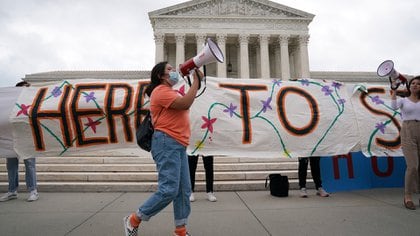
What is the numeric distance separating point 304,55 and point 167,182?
38.0m

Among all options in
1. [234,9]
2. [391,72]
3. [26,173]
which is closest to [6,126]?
[26,173]

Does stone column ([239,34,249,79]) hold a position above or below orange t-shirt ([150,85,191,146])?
above

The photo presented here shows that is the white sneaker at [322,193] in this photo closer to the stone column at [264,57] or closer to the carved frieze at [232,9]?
the stone column at [264,57]

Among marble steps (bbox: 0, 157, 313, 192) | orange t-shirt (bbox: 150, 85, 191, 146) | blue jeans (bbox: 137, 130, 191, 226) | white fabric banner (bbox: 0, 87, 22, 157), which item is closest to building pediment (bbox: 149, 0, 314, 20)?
marble steps (bbox: 0, 157, 313, 192)

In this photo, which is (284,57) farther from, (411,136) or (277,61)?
(411,136)

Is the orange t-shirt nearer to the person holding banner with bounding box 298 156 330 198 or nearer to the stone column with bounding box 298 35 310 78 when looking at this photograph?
the person holding banner with bounding box 298 156 330 198

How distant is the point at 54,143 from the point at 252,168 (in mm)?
4314

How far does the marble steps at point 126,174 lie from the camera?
17.7ft

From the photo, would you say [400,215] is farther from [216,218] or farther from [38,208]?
[38,208]

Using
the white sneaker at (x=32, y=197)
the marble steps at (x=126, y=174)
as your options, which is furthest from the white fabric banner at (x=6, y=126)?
the marble steps at (x=126, y=174)

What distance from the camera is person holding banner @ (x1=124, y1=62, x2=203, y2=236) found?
2.40m

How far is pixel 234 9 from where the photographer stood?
38.0 m

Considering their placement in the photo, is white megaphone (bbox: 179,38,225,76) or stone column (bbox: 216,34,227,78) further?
stone column (bbox: 216,34,227,78)

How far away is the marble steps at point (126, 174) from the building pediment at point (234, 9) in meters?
33.8
